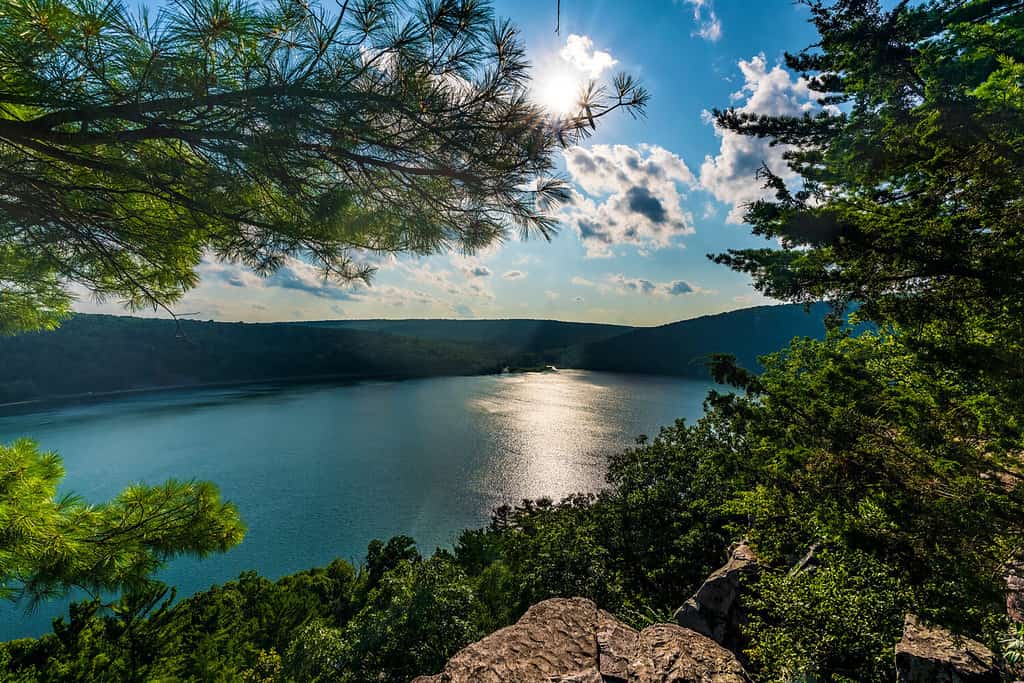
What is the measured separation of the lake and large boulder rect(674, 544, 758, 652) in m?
10.5

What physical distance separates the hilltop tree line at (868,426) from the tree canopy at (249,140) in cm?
335

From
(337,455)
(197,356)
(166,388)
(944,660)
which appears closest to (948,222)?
(944,660)

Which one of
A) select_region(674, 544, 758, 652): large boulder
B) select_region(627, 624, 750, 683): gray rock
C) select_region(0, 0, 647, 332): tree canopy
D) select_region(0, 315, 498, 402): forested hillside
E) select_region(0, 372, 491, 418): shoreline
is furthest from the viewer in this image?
select_region(0, 315, 498, 402): forested hillside

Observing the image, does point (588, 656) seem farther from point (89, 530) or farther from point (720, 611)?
point (720, 611)

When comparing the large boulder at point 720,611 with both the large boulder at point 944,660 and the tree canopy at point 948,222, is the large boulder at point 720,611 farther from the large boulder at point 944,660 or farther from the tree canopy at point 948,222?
the tree canopy at point 948,222

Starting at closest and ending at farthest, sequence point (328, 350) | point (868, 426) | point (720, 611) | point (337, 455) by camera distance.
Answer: point (868, 426), point (720, 611), point (337, 455), point (328, 350)

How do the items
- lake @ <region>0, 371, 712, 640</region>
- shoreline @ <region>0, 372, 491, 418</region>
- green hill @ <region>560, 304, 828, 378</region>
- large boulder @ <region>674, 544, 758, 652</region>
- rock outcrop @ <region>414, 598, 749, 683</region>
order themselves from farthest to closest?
green hill @ <region>560, 304, 828, 378</region> < shoreline @ <region>0, 372, 491, 418</region> < lake @ <region>0, 371, 712, 640</region> < large boulder @ <region>674, 544, 758, 652</region> < rock outcrop @ <region>414, 598, 749, 683</region>

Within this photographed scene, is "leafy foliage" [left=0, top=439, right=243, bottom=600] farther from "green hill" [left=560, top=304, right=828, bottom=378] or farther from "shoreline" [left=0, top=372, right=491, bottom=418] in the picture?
"green hill" [left=560, top=304, right=828, bottom=378]

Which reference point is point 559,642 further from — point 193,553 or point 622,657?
point 193,553

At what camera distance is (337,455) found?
35031 mm

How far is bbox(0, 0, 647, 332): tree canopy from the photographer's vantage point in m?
2.28

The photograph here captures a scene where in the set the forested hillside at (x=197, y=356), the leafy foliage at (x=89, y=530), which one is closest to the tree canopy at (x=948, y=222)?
the leafy foliage at (x=89, y=530)

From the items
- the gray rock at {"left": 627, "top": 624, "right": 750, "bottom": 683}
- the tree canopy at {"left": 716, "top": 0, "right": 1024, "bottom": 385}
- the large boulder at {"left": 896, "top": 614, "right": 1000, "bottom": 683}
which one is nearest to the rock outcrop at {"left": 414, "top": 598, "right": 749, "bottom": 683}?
the gray rock at {"left": 627, "top": 624, "right": 750, "bottom": 683}

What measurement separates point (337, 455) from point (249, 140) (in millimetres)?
38141
